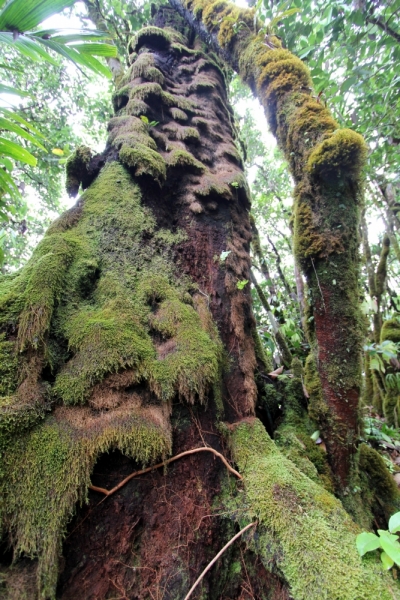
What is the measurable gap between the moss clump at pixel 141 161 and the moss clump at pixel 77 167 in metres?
0.36

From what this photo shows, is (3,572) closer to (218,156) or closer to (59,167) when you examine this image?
(218,156)

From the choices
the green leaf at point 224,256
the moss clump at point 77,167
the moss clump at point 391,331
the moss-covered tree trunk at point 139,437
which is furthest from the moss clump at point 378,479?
the moss clump at point 391,331

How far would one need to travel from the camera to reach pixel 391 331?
684 cm

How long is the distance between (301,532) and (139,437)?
0.98m

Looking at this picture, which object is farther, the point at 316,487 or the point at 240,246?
the point at 240,246

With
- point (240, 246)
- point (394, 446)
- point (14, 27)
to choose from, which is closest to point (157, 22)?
point (240, 246)

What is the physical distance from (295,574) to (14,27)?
254 centimetres

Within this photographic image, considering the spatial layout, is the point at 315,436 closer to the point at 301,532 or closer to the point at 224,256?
the point at 301,532

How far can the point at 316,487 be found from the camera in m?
1.97

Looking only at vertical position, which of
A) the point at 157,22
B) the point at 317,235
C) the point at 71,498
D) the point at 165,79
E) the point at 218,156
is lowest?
the point at 71,498

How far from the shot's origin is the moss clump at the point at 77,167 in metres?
3.07

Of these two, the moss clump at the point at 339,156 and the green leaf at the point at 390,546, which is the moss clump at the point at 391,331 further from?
the green leaf at the point at 390,546

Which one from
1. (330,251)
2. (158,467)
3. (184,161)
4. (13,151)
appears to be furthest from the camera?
(184,161)

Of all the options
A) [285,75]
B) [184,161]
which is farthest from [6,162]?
[285,75]
